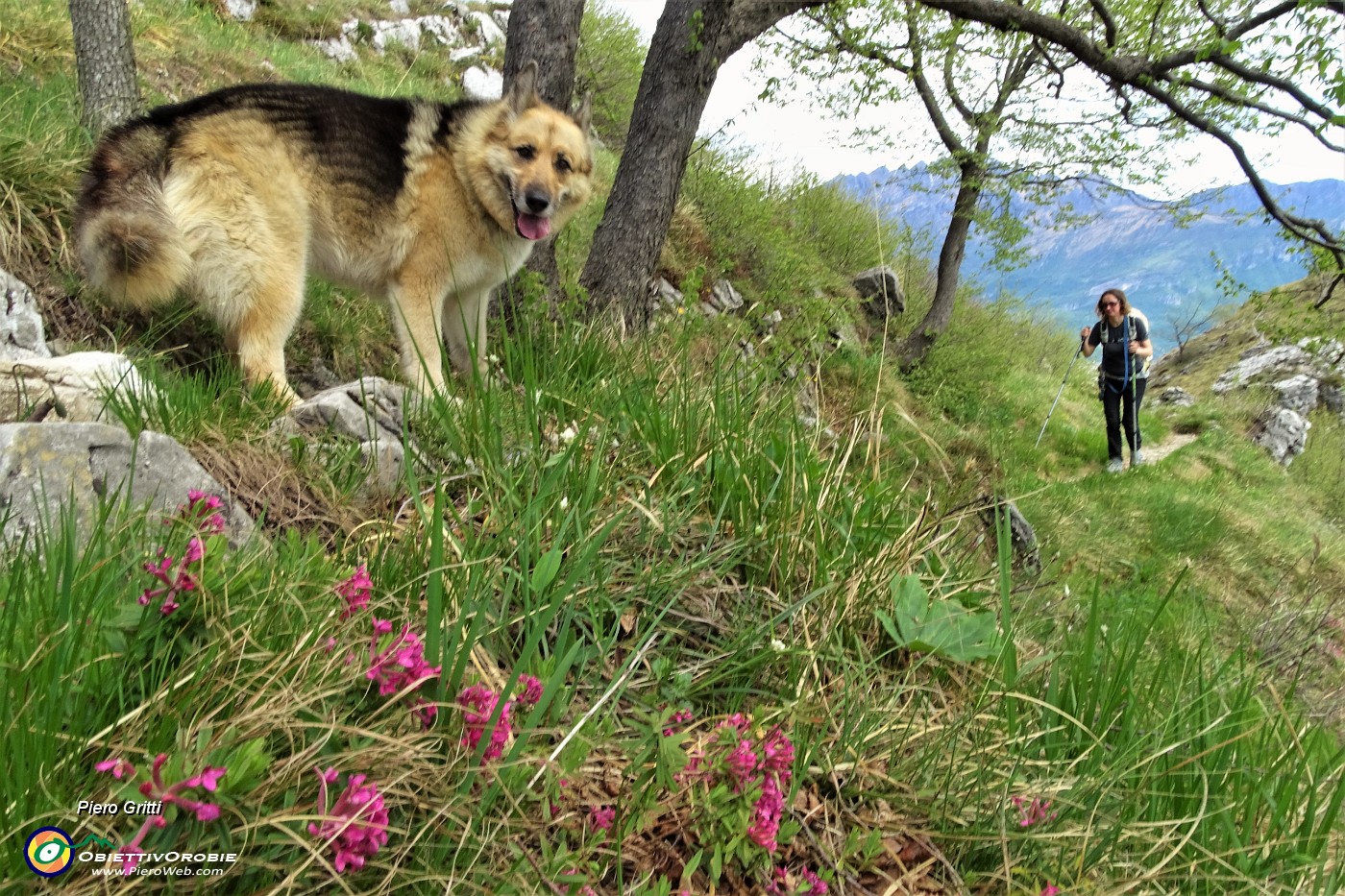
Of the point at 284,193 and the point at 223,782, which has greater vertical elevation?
the point at 284,193

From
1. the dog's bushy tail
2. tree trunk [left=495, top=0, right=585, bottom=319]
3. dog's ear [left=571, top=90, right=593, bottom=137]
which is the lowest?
the dog's bushy tail

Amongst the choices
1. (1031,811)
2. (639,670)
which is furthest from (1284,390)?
(639,670)

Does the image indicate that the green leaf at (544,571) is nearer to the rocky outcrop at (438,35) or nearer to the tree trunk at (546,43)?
the tree trunk at (546,43)

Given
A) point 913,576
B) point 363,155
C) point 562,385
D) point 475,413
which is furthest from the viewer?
point 363,155

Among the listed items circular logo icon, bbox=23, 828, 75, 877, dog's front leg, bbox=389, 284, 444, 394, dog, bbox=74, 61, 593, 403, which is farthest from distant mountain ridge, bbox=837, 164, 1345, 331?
circular logo icon, bbox=23, 828, 75, 877

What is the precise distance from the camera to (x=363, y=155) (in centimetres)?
372

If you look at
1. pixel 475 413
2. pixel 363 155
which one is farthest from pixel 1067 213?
pixel 475 413

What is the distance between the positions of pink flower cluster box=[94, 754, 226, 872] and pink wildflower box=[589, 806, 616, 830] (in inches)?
24.7

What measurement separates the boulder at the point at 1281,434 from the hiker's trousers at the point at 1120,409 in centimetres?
1039

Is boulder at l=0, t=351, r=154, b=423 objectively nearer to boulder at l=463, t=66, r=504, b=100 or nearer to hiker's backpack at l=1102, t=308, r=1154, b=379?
hiker's backpack at l=1102, t=308, r=1154, b=379

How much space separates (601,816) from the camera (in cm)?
128

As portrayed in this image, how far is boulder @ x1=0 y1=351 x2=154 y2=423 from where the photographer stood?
2.09 meters

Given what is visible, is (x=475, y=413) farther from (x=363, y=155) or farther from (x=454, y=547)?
(x=363, y=155)

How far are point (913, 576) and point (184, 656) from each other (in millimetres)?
1746
